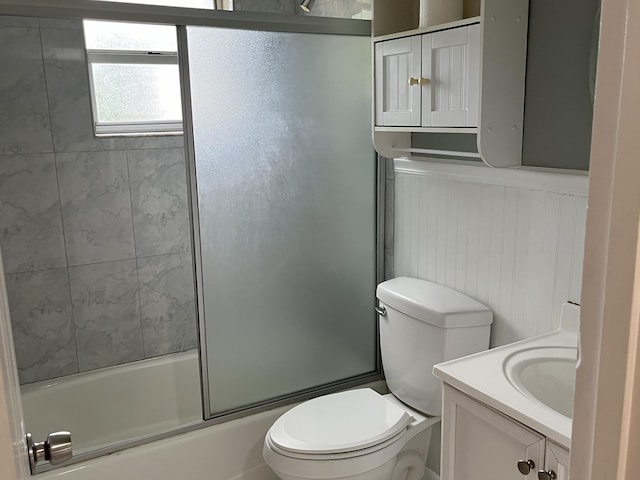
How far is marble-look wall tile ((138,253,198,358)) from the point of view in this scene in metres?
2.96

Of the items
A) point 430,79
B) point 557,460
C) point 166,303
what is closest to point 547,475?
point 557,460

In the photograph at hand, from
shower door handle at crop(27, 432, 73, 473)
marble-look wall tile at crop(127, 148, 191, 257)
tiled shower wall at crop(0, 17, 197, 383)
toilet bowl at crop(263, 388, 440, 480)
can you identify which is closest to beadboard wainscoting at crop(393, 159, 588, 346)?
toilet bowl at crop(263, 388, 440, 480)

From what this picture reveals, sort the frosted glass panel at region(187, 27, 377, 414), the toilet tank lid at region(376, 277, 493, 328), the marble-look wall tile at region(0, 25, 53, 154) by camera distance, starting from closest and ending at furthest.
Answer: the toilet tank lid at region(376, 277, 493, 328), the frosted glass panel at region(187, 27, 377, 414), the marble-look wall tile at region(0, 25, 53, 154)

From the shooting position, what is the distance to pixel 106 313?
9.48 feet

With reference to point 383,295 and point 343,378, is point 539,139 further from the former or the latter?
point 343,378

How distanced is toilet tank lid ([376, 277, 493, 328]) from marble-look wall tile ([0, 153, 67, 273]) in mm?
1506

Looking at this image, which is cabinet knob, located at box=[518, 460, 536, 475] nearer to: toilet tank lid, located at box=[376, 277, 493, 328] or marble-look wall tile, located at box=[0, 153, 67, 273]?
toilet tank lid, located at box=[376, 277, 493, 328]

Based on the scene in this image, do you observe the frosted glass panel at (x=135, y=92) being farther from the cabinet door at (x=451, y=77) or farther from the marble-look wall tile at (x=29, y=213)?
the cabinet door at (x=451, y=77)

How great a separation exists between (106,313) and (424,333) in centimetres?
161

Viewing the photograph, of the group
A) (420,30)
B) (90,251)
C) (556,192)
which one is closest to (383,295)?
(556,192)

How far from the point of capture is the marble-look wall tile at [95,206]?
2.70 metres

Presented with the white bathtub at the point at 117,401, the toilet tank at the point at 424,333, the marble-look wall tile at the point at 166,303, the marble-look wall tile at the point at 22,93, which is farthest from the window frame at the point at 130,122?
the toilet tank at the point at 424,333

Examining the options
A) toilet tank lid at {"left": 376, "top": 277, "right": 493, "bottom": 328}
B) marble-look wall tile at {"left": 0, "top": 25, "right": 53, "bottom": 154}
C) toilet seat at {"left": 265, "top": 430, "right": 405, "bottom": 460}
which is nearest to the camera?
toilet seat at {"left": 265, "top": 430, "right": 405, "bottom": 460}

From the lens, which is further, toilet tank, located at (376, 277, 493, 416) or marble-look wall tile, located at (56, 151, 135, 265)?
marble-look wall tile, located at (56, 151, 135, 265)
